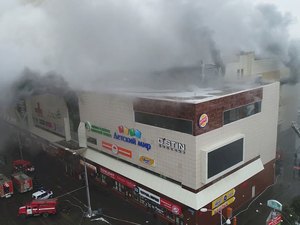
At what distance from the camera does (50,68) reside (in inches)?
1037

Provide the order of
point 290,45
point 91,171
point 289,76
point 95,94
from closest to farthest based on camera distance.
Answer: point 95,94, point 91,171, point 290,45, point 289,76

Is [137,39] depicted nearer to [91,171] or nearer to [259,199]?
[91,171]

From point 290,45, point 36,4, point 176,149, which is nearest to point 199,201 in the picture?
point 176,149

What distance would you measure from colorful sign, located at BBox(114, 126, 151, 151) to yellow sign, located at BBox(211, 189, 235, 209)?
7.05m

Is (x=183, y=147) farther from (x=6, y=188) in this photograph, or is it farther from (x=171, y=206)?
(x=6, y=188)

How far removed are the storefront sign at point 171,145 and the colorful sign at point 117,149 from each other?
4.62m

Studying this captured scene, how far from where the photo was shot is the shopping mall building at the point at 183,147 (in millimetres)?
23422

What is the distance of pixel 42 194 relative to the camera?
3106 centimetres

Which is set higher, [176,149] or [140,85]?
[140,85]

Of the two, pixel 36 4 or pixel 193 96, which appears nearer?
pixel 36 4

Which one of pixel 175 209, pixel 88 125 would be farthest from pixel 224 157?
pixel 88 125

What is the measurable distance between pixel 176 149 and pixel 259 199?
11.7 m

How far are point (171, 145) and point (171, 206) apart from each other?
500cm

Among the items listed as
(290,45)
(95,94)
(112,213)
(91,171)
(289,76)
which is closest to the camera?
(112,213)
